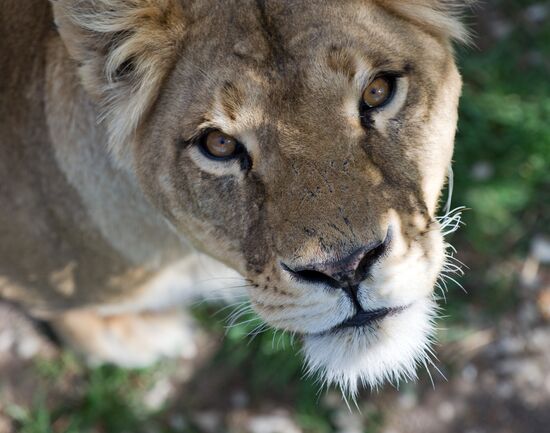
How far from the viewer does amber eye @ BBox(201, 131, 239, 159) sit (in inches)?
62.7

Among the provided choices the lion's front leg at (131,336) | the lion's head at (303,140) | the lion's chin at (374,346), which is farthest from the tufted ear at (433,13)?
the lion's front leg at (131,336)

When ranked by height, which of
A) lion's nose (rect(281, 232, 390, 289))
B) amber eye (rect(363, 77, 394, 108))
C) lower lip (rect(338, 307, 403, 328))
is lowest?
lower lip (rect(338, 307, 403, 328))

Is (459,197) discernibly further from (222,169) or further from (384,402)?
(222,169)

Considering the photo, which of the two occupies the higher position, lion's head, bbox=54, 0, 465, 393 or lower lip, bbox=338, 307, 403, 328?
lion's head, bbox=54, 0, 465, 393

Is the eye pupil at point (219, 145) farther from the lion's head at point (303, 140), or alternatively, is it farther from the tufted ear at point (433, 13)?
the tufted ear at point (433, 13)

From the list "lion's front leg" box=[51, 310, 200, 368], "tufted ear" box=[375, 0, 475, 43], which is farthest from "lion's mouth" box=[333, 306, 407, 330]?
"lion's front leg" box=[51, 310, 200, 368]

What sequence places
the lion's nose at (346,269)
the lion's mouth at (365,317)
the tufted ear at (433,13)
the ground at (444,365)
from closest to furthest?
the lion's nose at (346,269)
the lion's mouth at (365,317)
the tufted ear at (433,13)
the ground at (444,365)

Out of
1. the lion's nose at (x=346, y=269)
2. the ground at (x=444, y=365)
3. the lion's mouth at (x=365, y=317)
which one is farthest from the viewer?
the ground at (x=444, y=365)

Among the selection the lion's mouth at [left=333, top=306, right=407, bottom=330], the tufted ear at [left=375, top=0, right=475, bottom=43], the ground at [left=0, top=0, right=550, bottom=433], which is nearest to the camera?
the lion's mouth at [left=333, top=306, right=407, bottom=330]

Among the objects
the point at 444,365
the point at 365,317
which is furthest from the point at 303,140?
the point at 444,365

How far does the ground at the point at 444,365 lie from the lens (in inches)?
106

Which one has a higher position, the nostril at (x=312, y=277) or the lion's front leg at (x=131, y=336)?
the nostril at (x=312, y=277)

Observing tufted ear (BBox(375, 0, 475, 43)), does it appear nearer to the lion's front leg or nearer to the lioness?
the lioness

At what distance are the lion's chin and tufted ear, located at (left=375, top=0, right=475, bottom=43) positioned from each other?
24.2 inches
